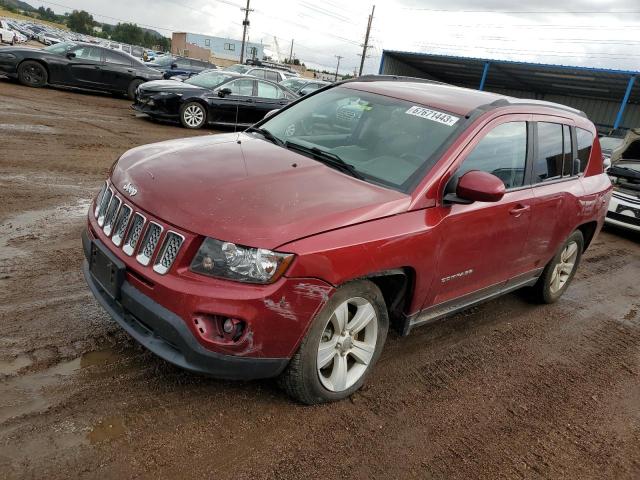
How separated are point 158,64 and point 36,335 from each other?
22.7 m

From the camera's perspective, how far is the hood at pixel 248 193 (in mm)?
2596

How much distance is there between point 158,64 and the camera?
23594 mm

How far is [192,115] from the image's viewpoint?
1267cm

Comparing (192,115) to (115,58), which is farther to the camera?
(115,58)

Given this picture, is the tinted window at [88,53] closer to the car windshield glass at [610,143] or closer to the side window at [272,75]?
the side window at [272,75]

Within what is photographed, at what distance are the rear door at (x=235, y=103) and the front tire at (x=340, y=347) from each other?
1070cm

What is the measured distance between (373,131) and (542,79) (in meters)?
30.6

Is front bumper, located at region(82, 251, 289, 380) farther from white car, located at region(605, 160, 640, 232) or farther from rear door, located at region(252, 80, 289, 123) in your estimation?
rear door, located at region(252, 80, 289, 123)

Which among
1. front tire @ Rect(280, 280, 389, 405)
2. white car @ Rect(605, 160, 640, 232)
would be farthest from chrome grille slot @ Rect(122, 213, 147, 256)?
white car @ Rect(605, 160, 640, 232)

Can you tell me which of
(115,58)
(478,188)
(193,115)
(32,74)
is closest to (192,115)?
(193,115)

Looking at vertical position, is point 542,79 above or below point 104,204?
above

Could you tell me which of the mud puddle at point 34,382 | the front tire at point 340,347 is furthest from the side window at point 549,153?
the mud puddle at point 34,382

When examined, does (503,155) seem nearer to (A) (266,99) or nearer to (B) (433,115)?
(B) (433,115)

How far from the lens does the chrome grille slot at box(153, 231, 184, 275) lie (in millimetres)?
2604
